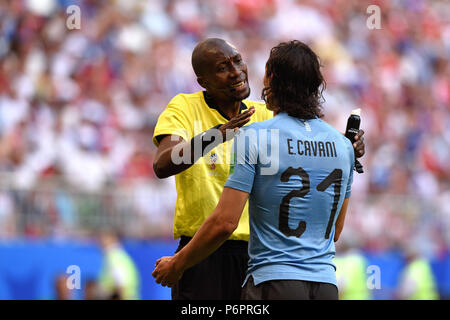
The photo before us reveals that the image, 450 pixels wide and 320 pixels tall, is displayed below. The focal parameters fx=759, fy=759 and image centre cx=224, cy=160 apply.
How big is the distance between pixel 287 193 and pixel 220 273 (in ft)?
3.52

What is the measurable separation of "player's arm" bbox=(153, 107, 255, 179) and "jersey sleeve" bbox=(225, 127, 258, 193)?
29cm

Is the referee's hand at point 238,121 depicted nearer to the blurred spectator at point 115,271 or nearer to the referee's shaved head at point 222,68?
the referee's shaved head at point 222,68

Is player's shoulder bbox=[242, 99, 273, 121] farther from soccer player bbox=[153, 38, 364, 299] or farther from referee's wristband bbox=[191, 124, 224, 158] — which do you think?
referee's wristband bbox=[191, 124, 224, 158]

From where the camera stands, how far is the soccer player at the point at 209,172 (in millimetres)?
4148

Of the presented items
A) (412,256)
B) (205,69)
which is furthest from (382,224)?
(205,69)

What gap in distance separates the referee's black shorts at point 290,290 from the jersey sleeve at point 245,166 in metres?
0.43

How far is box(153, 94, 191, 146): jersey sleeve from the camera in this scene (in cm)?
401

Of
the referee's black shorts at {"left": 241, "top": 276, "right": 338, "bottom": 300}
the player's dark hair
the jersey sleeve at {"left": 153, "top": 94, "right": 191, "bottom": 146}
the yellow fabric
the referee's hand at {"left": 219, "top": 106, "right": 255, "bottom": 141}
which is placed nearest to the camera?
the referee's black shorts at {"left": 241, "top": 276, "right": 338, "bottom": 300}

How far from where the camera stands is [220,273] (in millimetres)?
4242

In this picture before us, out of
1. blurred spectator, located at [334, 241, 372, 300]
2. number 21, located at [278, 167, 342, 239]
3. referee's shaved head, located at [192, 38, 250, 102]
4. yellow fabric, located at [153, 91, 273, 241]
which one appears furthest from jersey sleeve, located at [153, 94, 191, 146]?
blurred spectator, located at [334, 241, 372, 300]

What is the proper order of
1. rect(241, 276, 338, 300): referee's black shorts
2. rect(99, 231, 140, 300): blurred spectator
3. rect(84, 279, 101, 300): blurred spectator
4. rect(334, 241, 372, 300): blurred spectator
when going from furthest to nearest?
rect(334, 241, 372, 300): blurred spectator, rect(99, 231, 140, 300): blurred spectator, rect(84, 279, 101, 300): blurred spectator, rect(241, 276, 338, 300): referee's black shorts

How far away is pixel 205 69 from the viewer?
420 centimetres

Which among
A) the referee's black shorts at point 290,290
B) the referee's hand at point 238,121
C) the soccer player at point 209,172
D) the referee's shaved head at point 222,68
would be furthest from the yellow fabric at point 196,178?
the referee's black shorts at point 290,290

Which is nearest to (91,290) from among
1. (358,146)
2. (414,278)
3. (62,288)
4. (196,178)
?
(62,288)
